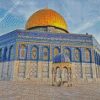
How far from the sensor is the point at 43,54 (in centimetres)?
1827

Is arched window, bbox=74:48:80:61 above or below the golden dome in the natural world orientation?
below

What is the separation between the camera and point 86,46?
1900 cm

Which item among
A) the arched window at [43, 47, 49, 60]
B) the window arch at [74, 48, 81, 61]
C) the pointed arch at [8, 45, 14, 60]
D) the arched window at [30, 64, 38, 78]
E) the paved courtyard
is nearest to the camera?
the paved courtyard

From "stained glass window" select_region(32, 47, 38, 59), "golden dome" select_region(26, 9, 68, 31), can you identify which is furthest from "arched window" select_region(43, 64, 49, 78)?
"golden dome" select_region(26, 9, 68, 31)

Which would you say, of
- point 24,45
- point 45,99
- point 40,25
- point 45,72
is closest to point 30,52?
point 24,45

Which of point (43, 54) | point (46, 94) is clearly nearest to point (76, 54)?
point (43, 54)

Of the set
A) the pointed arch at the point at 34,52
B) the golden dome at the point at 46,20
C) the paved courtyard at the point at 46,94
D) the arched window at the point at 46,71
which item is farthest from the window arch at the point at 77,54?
the paved courtyard at the point at 46,94

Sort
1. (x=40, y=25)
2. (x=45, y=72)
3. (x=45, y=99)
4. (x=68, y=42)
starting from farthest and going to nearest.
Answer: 1. (x=40, y=25)
2. (x=68, y=42)
3. (x=45, y=72)
4. (x=45, y=99)

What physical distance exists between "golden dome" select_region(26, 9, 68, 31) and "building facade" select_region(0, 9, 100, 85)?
9.03 ft

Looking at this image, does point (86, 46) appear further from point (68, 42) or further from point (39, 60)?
point (39, 60)

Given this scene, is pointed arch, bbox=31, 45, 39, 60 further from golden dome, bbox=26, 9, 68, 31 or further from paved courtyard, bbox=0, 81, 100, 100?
paved courtyard, bbox=0, 81, 100, 100

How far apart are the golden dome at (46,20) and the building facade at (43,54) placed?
9.03ft

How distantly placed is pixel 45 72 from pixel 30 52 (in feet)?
9.63

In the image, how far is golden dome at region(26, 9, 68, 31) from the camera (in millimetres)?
21141
